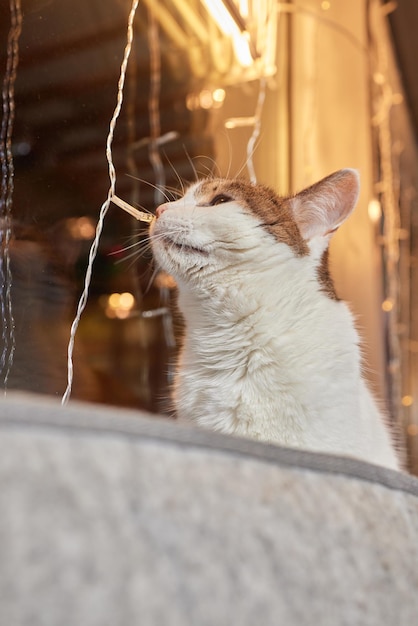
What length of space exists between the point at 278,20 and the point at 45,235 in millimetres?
1267

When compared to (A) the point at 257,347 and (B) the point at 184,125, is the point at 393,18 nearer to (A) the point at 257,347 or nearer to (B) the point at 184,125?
(B) the point at 184,125

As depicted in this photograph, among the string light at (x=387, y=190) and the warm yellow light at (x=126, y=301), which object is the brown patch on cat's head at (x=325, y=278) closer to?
the warm yellow light at (x=126, y=301)

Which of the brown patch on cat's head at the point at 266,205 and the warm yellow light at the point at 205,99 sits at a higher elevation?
the warm yellow light at the point at 205,99

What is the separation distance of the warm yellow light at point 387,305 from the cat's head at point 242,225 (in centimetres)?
117

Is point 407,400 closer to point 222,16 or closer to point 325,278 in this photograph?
point 325,278

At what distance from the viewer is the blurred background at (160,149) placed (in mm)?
787

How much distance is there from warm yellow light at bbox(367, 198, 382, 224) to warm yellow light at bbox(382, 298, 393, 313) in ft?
1.02

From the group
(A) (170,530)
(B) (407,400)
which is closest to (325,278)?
(A) (170,530)

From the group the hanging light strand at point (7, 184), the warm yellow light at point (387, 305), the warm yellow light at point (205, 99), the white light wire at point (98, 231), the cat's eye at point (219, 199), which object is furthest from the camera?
the warm yellow light at point (387, 305)

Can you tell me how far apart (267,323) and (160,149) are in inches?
27.5

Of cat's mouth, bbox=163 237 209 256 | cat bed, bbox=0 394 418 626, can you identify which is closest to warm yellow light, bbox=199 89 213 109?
cat's mouth, bbox=163 237 209 256

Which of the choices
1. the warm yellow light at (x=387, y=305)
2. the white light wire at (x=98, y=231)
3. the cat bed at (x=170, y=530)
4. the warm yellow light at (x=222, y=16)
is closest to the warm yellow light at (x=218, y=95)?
the warm yellow light at (x=222, y=16)

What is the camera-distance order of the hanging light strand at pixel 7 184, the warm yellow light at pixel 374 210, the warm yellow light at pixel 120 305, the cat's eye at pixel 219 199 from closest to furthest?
the hanging light strand at pixel 7 184
the cat's eye at pixel 219 199
the warm yellow light at pixel 120 305
the warm yellow light at pixel 374 210

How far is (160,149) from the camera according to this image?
1.36 metres
